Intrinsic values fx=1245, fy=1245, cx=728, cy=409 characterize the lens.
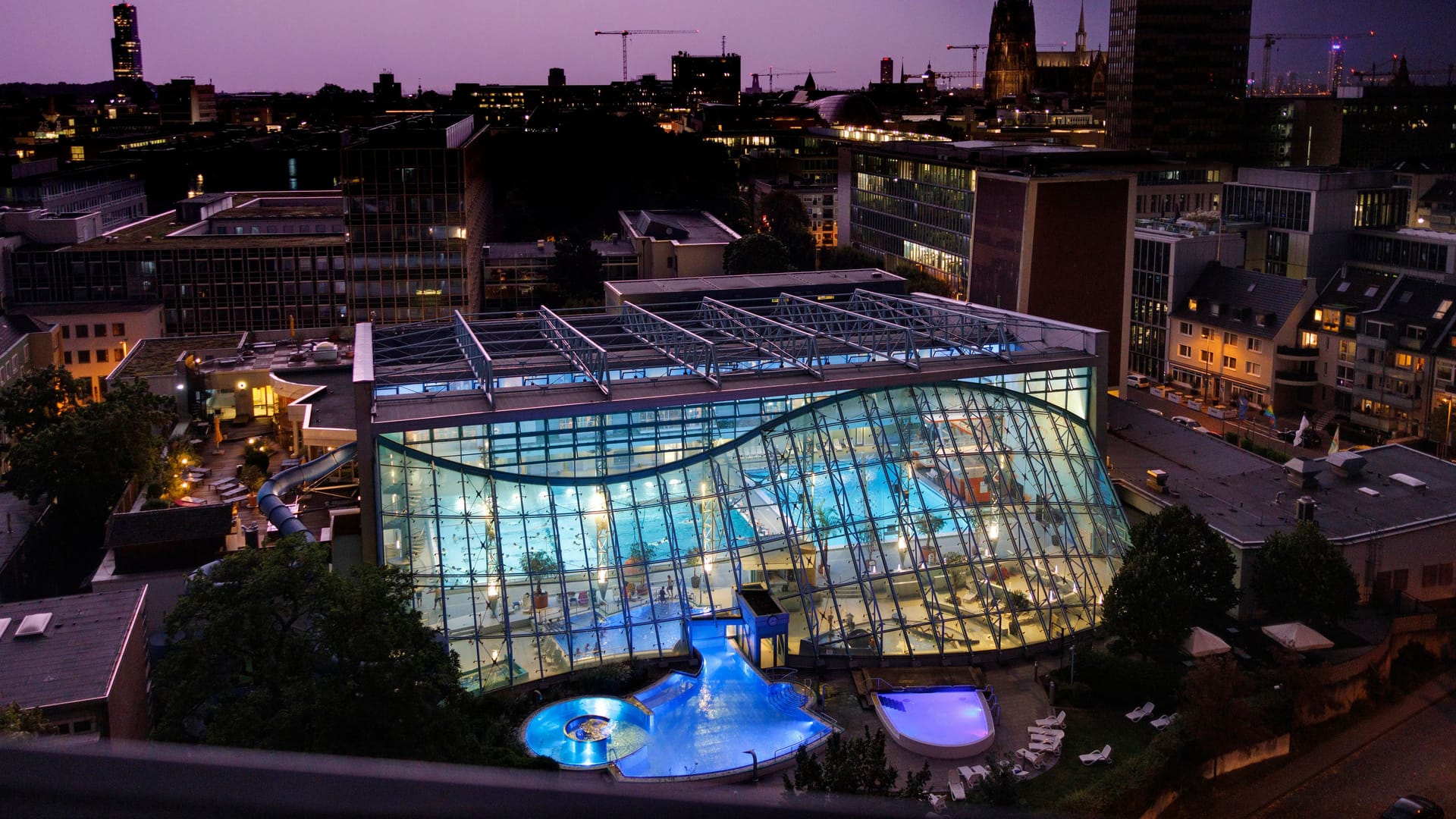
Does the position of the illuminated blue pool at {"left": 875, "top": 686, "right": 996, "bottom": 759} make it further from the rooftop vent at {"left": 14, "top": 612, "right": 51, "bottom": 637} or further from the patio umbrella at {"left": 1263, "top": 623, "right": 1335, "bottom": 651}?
the rooftop vent at {"left": 14, "top": 612, "right": 51, "bottom": 637}

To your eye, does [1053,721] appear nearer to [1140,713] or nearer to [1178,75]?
[1140,713]

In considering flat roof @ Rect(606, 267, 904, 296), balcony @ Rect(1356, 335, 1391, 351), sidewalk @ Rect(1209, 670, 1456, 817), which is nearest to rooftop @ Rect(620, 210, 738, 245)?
flat roof @ Rect(606, 267, 904, 296)

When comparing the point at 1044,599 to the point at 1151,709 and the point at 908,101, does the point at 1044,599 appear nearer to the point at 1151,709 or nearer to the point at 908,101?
the point at 1151,709

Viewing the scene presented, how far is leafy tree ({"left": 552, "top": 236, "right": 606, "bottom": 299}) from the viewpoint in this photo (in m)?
59.7

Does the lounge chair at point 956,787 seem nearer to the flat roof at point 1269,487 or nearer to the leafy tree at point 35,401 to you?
the flat roof at point 1269,487

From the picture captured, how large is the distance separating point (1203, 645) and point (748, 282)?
2677 cm

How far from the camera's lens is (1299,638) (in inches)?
1013

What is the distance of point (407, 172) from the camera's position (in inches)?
2341

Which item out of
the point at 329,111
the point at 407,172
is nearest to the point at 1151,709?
the point at 407,172

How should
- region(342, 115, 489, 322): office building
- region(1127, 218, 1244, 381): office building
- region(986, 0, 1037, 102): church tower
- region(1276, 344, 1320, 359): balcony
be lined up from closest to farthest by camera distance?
1. region(1276, 344, 1320, 359): balcony
2. region(1127, 218, 1244, 381): office building
3. region(342, 115, 489, 322): office building
4. region(986, 0, 1037, 102): church tower

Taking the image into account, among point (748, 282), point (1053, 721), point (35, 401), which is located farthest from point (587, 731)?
point (748, 282)

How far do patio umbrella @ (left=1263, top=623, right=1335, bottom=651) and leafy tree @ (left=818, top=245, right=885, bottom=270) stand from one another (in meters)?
42.9

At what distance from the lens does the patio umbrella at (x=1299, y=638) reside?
25625mm

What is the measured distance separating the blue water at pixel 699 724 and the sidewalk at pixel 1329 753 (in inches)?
307
